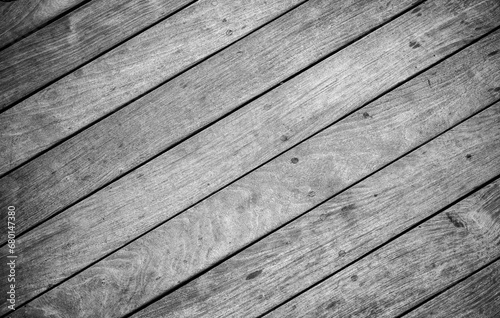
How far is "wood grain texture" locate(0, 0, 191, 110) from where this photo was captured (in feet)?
4.54

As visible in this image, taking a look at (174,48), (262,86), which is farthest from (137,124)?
(262,86)

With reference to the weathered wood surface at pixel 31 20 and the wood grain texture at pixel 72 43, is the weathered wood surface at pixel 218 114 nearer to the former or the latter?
the wood grain texture at pixel 72 43

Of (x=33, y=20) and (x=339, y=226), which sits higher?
(x=33, y=20)

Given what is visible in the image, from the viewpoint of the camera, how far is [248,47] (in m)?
1.36

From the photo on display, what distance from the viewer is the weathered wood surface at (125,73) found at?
1.35 meters

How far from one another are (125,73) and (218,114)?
1.14 ft

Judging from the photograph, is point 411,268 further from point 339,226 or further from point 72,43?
point 72,43

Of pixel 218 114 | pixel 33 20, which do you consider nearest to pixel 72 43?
pixel 33 20

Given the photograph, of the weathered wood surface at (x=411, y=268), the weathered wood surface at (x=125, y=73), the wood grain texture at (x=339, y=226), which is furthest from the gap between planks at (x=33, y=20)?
the weathered wood surface at (x=411, y=268)

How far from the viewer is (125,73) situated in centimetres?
137

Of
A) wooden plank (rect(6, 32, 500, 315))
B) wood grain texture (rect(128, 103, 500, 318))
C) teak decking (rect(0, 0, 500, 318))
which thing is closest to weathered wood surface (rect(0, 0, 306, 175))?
teak decking (rect(0, 0, 500, 318))

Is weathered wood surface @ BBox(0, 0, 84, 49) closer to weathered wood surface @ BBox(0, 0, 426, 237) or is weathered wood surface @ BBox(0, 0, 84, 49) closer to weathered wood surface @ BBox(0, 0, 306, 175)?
weathered wood surface @ BBox(0, 0, 306, 175)

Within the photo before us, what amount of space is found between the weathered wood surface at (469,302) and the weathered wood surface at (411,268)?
0.07 ft

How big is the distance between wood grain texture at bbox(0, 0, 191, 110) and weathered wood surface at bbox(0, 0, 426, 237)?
0.78ft
